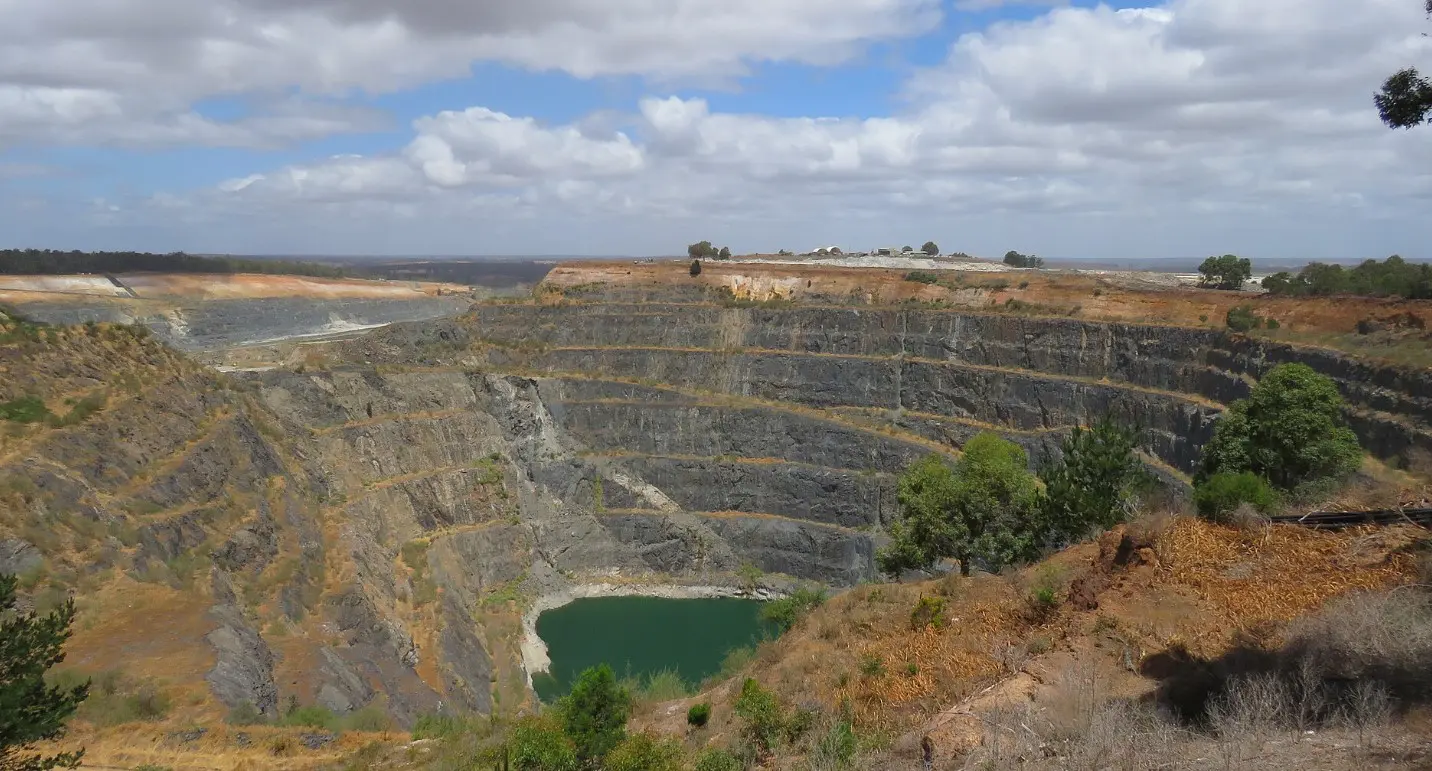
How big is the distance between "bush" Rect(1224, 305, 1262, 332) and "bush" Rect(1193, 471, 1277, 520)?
87.4 ft

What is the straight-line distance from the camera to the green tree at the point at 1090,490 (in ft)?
79.9

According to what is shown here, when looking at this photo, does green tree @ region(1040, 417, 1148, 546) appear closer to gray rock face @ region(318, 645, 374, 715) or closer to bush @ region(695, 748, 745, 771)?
bush @ region(695, 748, 745, 771)

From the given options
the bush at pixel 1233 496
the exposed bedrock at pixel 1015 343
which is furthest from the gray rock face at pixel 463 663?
the bush at pixel 1233 496

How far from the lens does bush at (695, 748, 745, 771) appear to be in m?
12.8

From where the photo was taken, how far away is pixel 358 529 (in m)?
36.0

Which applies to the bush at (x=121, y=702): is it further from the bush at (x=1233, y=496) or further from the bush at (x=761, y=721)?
the bush at (x=1233, y=496)

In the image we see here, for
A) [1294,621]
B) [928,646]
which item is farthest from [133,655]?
[1294,621]

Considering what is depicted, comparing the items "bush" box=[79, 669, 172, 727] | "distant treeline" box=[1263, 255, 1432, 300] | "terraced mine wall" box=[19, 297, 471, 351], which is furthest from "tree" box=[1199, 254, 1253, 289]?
"terraced mine wall" box=[19, 297, 471, 351]

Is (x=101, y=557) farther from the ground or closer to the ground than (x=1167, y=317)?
closer to the ground

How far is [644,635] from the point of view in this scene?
4084 centimetres

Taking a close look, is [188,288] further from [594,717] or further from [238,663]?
[594,717]

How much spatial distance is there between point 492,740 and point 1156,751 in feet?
42.3

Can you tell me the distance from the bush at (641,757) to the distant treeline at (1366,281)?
3915 cm

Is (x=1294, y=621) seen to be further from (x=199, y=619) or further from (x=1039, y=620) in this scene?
(x=199, y=619)
